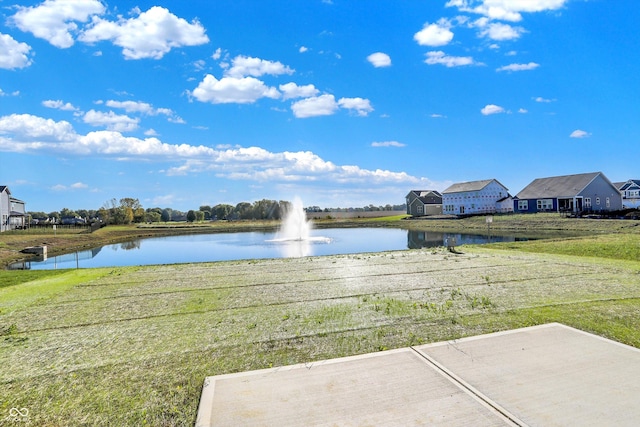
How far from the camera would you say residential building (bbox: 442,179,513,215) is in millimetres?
70062

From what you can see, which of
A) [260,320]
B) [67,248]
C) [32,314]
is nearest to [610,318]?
[260,320]

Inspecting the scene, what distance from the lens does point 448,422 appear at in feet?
12.4

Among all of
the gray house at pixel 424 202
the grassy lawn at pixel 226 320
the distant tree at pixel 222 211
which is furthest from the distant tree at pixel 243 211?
the grassy lawn at pixel 226 320

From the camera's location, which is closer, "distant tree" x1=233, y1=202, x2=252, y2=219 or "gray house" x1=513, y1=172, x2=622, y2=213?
"gray house" x1=513, y1=172, x2=622, y2=213

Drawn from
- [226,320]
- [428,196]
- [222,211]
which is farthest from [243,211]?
[226,320]

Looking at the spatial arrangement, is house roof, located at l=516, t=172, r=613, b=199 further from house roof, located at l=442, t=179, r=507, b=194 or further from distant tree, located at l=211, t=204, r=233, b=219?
distant tree, located at l=211, t=204, r=233, b=219

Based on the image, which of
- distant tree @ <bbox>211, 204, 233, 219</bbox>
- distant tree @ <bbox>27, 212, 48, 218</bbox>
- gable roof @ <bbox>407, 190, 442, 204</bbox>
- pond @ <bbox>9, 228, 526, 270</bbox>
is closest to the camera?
pond @ <bbox>9, 228, 526, 270</bbox>

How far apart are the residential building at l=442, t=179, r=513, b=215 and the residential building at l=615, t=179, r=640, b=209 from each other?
655 inches

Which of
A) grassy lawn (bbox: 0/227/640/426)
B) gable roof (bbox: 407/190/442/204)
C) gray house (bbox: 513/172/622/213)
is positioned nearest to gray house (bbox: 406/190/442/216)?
gable roof (bbox: 407/190/442/204)

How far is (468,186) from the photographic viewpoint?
73.7 meters

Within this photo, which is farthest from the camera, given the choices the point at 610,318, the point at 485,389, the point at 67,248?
the point at 67,248

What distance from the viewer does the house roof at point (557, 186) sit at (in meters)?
54.9

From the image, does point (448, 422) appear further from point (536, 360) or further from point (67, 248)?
point (67, 248)

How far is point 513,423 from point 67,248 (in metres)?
41.0
